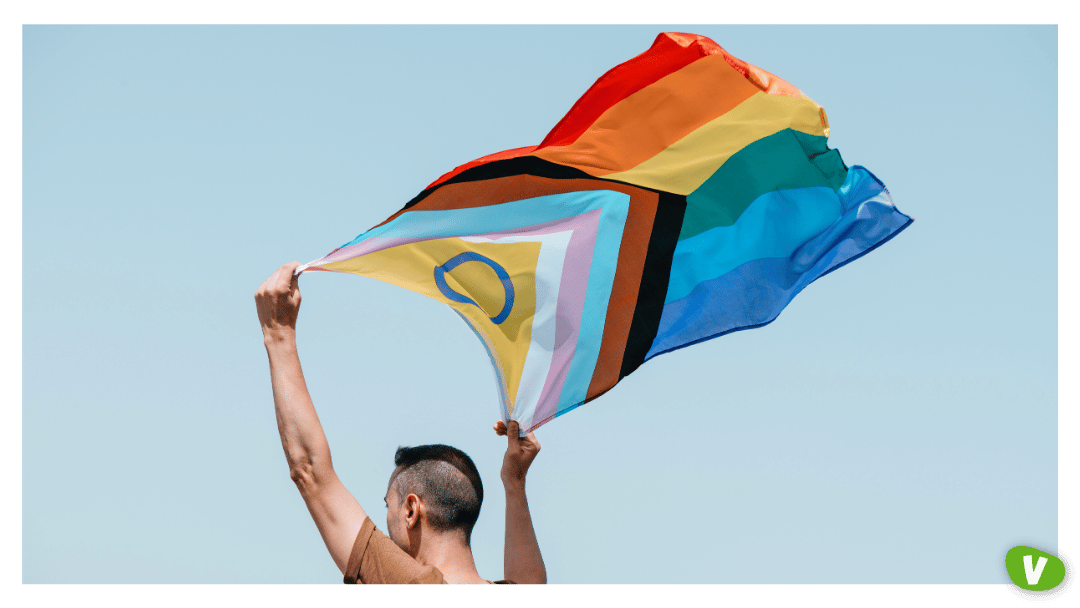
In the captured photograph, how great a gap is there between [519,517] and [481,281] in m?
1.63

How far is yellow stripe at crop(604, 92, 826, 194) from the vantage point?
705 cm

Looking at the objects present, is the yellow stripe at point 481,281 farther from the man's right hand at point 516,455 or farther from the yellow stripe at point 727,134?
the yellow stripe at point 727,134

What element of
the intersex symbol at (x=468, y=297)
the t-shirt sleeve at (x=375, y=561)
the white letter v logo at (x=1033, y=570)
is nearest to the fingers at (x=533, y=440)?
the intersex symbol at (x=468, y=297)

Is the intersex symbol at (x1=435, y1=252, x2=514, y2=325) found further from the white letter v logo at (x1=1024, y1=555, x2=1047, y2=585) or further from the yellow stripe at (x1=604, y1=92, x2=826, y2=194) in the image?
the white letter v logo at (x1=1024, y1=555, x2=1047, y2=585)

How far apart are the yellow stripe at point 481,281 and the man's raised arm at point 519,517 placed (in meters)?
0.47

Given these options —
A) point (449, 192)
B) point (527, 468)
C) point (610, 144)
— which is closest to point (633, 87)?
point (610, 144)

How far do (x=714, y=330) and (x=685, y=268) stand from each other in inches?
19.8

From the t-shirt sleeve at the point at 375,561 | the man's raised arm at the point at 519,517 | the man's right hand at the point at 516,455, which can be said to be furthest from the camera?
the man's right hand at the point at 516,455

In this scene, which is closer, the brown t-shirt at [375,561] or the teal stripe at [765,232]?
the brown t-shirt at [375,561]

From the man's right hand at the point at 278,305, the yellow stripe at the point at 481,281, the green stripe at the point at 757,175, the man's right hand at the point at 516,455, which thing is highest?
the green stripe at the point at 757,175

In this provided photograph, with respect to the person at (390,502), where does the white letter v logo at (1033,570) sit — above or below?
below

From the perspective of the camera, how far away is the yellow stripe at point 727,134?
23.1 ft

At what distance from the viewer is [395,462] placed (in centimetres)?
525

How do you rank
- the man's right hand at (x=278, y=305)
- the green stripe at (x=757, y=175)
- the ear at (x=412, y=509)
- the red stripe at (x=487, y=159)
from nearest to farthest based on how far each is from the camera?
the man's right hand at (x=278, y=305) < the ear at (x=412, y=509) < the red stripe at (x=487, y=159) < the green stripe at (x=757, y=175)
